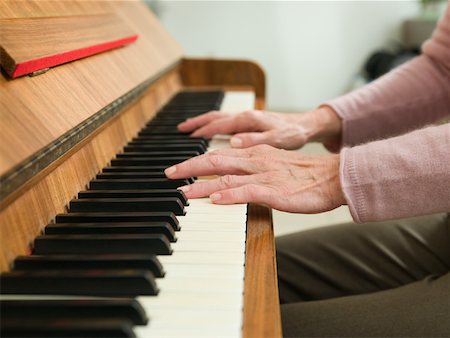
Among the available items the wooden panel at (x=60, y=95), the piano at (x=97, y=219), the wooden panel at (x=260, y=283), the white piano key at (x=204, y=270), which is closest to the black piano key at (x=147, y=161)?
the piano at (x=97, y=219)

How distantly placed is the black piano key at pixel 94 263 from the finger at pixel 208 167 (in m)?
0.28

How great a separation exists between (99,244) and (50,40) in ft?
1.22

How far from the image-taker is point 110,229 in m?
0.63

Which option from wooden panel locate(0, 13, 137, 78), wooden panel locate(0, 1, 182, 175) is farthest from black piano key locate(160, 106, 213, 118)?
wooden panel locate(0, 13, 137, 78)

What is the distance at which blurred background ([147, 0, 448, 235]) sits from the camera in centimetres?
372

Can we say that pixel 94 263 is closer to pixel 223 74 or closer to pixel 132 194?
pixel 132 194

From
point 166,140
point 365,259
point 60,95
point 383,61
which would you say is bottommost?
point 383,61

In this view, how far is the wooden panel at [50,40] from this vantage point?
0.66 meters

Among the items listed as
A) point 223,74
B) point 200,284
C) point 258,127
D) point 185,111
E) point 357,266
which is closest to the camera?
point 200,284

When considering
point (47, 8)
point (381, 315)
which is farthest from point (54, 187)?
point (381, 315)

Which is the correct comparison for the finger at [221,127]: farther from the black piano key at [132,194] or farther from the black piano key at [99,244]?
the black piano key at [99,244]

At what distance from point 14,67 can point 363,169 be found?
1.56 ft

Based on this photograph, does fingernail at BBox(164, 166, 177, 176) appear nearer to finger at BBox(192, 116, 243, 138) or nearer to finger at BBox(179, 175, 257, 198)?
finger at BBox(179, 175, 257, 198)

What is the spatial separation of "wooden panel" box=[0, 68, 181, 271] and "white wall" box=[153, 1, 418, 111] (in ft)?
9.36
